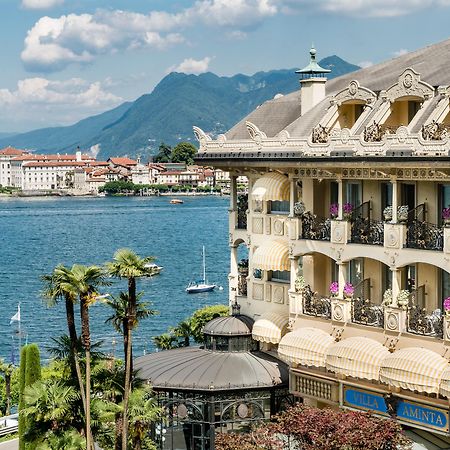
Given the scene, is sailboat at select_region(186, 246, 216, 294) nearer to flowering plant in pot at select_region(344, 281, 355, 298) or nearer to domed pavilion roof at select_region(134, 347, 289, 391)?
domed pavilion roof at select_region(134, 347, 289, 391)

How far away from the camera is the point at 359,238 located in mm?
31453

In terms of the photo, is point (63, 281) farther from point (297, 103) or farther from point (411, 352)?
point (297, 103)

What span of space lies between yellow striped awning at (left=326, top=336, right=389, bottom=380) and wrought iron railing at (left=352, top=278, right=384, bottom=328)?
1.96 feet

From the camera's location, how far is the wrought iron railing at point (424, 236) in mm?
29094

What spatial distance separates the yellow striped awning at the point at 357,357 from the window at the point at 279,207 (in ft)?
20.2

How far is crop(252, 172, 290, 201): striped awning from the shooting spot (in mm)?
34281

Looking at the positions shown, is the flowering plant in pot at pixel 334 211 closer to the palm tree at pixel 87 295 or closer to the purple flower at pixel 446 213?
the purple flower at pixel 446 213

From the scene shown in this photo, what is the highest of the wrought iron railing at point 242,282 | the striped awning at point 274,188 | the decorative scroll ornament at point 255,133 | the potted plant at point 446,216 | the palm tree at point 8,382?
the decorative scroll ornament at point 255,133

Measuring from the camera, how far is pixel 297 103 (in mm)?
38188

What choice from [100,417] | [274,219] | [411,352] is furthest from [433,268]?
[100,417]

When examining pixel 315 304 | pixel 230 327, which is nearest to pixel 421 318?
pixel 315 304

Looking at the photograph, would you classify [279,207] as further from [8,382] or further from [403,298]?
[8,382]

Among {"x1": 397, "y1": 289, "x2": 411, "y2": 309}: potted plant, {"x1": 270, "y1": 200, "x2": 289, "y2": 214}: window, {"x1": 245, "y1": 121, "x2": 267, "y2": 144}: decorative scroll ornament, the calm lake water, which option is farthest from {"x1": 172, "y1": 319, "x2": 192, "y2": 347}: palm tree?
{"x1": 397, "y1": 289, "x2": 411, "y2": 309}: potted plant

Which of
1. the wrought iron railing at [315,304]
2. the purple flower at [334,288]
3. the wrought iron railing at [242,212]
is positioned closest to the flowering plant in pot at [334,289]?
the purple flower at [334,288]
